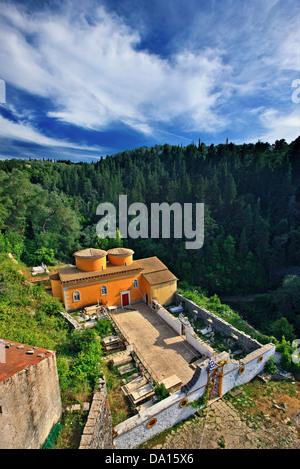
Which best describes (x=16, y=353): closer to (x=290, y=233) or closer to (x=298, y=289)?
(x=298, y=289)

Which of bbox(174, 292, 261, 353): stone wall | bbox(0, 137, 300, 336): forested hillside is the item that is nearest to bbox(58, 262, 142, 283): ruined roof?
bbox(174, 292, 261, 353): stone wall

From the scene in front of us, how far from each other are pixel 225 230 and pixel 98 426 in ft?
98.4

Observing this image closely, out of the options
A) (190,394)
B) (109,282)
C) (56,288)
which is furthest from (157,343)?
(56,288)

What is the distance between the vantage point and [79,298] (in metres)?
15.9

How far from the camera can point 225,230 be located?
33219mm

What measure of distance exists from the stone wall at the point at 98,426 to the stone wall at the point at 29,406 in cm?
108

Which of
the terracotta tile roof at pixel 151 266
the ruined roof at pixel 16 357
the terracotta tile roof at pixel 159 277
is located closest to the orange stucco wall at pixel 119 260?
the terracotta tile roof at pixel 151 266

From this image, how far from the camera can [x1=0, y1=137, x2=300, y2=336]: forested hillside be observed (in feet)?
78.5

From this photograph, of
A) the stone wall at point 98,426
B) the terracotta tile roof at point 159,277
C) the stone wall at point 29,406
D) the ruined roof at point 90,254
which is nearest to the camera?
the stone wall at point 29,406

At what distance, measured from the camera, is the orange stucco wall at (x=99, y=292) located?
15648mm

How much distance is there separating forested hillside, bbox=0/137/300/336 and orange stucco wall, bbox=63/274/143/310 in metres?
7.81

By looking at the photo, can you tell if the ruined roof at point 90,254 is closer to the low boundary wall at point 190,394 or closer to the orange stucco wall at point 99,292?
the orange stucco wall at point 99,292

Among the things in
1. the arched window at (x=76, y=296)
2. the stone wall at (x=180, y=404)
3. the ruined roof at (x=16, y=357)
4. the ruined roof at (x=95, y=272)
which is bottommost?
the stone wall at (x=180, y=404)

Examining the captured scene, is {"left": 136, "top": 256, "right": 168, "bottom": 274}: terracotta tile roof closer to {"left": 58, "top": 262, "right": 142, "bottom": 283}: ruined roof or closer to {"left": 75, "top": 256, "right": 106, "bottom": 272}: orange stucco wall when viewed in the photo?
{"left": 58, "top": 262, "right": 142, "bottom": 283}: ruined roof
